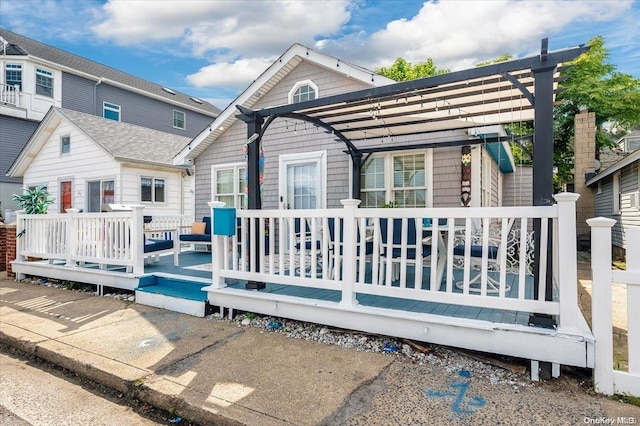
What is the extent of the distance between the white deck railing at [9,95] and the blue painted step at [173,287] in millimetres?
14131

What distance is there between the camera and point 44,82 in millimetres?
15055

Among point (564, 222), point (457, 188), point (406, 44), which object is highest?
point (406, 44)

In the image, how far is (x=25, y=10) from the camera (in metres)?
15.4

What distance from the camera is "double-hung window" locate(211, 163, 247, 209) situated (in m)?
8.52

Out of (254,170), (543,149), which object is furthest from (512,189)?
(254,170)

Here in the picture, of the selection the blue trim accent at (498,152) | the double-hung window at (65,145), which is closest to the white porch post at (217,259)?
the blue trim accent at (498,152)

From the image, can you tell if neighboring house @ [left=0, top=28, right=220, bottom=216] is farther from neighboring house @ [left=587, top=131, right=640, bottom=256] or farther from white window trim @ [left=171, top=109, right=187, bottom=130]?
neighboring house @ [left=587, top=131, right=640, bottom=256]

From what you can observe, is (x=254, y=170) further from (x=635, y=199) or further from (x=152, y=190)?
(x=635, y=199)

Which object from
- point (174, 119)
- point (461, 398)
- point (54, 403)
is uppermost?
point (174, 119)

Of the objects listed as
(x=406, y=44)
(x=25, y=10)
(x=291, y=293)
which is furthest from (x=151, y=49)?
(x=291, y=293)

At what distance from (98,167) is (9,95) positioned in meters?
7.20

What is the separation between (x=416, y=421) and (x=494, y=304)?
3.74 feet

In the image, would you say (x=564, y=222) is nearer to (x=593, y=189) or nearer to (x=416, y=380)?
(x=416, y=380)

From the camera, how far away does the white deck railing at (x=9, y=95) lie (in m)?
14.2
